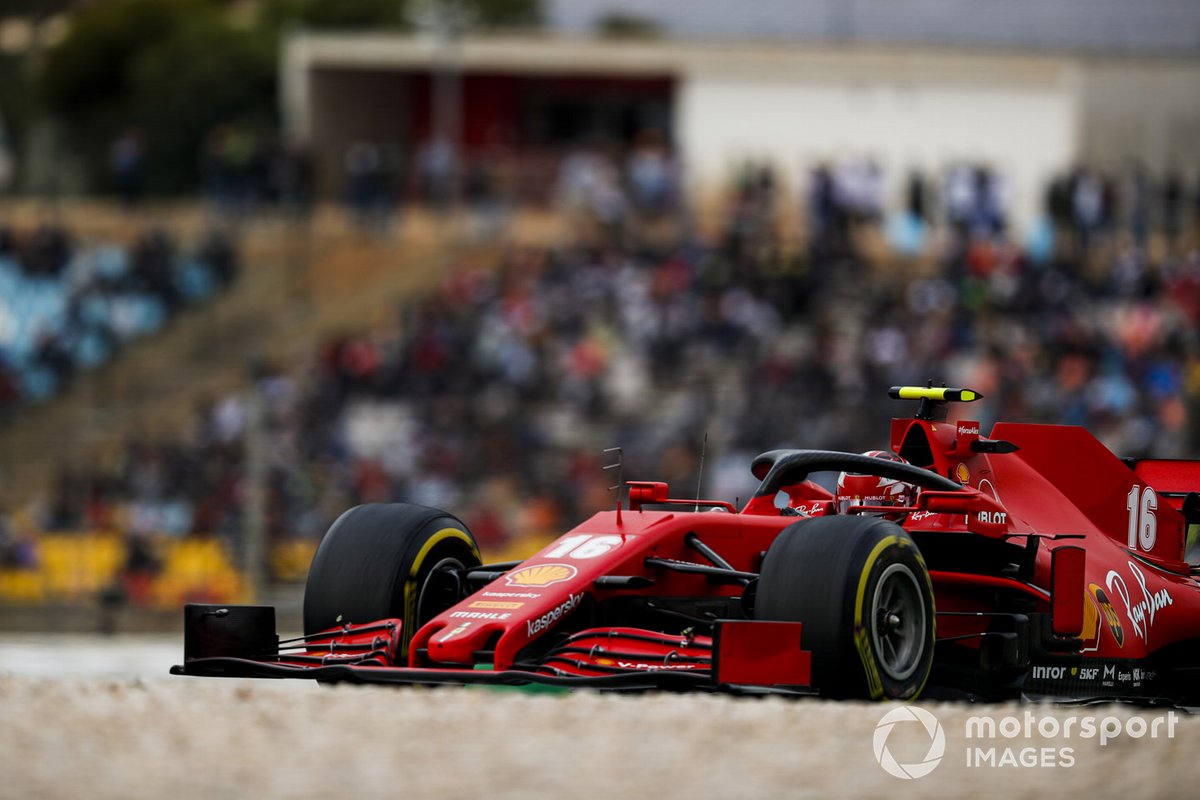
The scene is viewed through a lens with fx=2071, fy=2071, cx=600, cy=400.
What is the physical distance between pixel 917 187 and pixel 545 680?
1985 centimetres

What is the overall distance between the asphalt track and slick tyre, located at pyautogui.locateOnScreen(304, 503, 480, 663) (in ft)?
1.90

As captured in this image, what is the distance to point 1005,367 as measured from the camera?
20734 mm

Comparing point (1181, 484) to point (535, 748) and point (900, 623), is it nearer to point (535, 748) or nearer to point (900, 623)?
point (900, 623)

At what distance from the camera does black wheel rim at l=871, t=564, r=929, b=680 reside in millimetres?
8258

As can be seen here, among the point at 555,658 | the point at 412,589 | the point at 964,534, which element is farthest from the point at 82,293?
the point at 555,658

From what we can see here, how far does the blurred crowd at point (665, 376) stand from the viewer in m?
19.3

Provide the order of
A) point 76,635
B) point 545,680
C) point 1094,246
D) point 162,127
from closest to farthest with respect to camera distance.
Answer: point 545,680
point 76,635
point 1094,246
point 162,127

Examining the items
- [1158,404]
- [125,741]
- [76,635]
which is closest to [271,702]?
[125,741]

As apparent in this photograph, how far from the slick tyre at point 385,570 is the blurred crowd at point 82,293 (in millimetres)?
15827

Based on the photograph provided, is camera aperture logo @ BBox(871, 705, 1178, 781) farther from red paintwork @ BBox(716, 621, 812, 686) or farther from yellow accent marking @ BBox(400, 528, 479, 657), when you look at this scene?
yellow accent marking @ BBox(400, 528, 479, 657)

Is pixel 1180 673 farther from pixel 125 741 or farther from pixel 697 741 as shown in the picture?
pixel 125 741

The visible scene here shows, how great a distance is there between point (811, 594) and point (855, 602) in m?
0.17

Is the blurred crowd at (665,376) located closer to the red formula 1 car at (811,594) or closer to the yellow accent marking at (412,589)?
the red formula 1 car at (811,594)

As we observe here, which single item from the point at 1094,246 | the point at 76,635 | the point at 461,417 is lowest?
the point at 76,635
